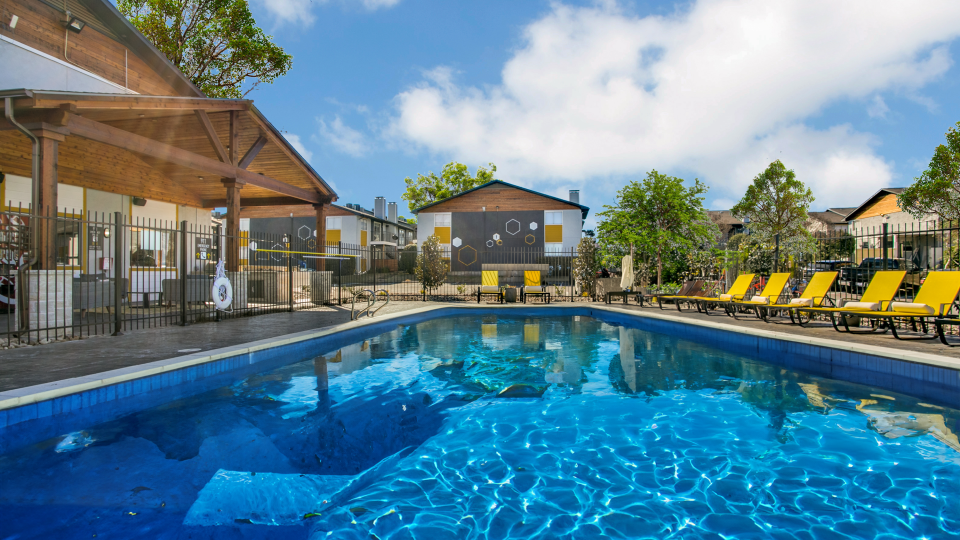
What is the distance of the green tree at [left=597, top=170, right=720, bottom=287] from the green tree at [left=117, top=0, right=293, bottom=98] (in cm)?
1694

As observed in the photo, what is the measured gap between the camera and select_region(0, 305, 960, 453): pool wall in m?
3.68

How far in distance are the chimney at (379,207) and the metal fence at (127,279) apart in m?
17.1

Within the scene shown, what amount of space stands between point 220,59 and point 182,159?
14.1 m

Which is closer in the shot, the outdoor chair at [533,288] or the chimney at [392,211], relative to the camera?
the outdoor chair at [533,288]

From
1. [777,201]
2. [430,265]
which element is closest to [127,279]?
[430,265]

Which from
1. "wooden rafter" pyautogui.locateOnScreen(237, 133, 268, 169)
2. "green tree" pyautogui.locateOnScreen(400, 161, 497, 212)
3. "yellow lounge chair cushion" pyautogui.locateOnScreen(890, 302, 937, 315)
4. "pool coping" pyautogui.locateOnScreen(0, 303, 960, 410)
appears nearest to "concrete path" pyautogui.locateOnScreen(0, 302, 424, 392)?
"pool coping" pyautogui.locateOnScreen(0, 303, 960, 410)

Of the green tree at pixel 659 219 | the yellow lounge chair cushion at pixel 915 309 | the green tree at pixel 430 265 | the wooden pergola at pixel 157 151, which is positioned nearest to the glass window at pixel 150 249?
the wooden pergola at pixel 157 151

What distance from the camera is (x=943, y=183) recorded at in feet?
54.6

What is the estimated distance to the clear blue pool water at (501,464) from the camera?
2.81 metres

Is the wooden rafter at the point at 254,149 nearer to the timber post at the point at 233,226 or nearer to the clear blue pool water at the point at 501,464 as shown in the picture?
the timber post at the point at 233,226

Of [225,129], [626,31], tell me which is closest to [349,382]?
[225,129]

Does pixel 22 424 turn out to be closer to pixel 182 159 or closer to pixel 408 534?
pixel 408 534

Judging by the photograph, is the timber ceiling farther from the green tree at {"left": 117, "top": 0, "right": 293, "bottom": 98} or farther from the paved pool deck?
the green tree at {"left": 117, "top": 0, "right": 293, "bottom": 98}

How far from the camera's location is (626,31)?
36.6 ft
